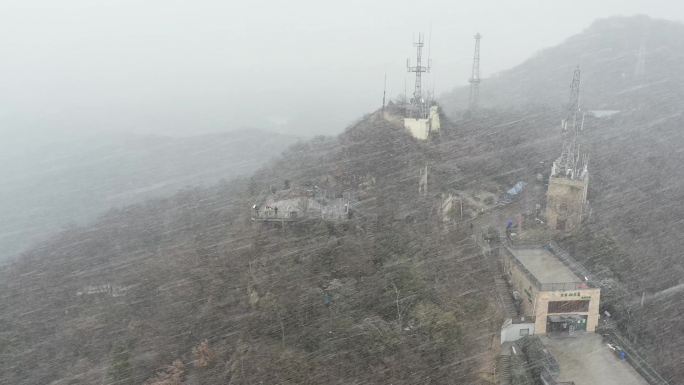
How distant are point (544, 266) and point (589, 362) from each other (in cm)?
279

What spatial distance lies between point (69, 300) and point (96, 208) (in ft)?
57.1

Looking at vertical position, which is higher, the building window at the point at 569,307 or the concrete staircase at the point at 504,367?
the building window at the point at 569,307

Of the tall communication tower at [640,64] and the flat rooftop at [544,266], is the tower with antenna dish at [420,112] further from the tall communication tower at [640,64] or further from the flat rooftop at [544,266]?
the tall communication tower at [640,64]

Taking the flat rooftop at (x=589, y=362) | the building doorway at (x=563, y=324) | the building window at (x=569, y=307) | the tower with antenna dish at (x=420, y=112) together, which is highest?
the tower with antenna dish at (x=420, y=112)

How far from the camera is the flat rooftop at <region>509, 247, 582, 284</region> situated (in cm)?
1152

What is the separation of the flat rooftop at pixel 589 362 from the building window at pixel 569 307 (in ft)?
1.70

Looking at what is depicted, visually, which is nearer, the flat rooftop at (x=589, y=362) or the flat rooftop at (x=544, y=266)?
the flat rooftop at (x=589, y=362)

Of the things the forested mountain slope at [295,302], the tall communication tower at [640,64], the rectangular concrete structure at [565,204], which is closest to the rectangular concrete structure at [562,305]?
the forested mountain slope at [295,302]

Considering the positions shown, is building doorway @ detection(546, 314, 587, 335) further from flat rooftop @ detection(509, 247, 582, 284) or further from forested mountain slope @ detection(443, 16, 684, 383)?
forested mountain slope @ detection(443, 16, 684, 383)

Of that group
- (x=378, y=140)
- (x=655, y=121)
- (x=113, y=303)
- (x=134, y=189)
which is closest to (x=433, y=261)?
(x=378, y=140)

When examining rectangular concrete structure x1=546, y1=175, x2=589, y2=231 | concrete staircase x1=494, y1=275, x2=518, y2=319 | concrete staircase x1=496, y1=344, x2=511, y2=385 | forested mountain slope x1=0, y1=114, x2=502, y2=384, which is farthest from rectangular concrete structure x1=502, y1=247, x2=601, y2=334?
rectangular concrete structure x1=546, y1=175, x2=589, y2=231

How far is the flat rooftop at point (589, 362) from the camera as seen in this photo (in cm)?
941

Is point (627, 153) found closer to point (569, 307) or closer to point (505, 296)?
point (505, 296)

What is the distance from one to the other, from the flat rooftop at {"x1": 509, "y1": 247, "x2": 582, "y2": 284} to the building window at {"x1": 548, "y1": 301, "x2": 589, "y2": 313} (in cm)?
64
